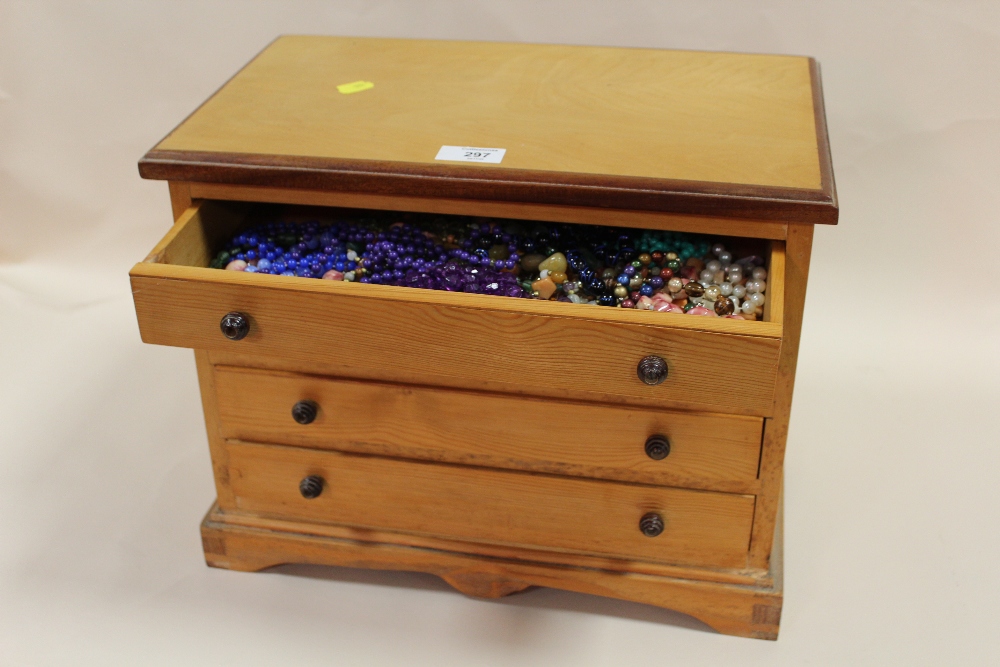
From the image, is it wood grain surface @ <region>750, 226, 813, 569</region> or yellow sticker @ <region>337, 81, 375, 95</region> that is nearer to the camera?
wood grain surface @ <region>750, 226, 813, 569</region>

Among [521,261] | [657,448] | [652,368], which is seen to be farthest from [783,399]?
[521,261]

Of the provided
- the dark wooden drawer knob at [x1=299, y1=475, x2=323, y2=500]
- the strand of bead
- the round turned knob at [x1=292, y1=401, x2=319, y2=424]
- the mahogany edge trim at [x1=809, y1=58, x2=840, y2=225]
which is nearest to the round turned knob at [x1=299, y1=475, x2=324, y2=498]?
the dark wooden drawer knob at [x1=299, y1=475, x2=323, y2=500]

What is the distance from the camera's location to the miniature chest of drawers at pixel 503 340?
4.61 ft

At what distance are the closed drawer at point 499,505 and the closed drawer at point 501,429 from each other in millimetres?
23

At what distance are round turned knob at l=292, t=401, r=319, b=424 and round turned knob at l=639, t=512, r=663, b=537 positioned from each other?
19.1 inches

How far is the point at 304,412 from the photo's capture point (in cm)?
164

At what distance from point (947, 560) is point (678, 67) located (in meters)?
0.89

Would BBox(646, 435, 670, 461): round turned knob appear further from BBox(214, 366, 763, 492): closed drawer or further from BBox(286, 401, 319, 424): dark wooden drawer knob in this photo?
BBox(286, 401, 319, 424): dark wooden drawer knob

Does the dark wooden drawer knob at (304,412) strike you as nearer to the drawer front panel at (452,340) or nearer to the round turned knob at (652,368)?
the drawer front panel at (452,340)

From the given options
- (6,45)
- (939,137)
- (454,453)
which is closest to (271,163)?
(454,453)

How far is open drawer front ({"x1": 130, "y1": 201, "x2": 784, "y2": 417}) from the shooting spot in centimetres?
134

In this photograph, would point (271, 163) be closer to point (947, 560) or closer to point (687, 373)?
point (687, 373)

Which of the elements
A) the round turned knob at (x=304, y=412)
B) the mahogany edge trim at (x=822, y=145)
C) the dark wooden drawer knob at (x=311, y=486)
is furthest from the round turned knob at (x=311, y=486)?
the mahogany edge trim at (x=822, y=145)

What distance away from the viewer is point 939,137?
7.47 feet
